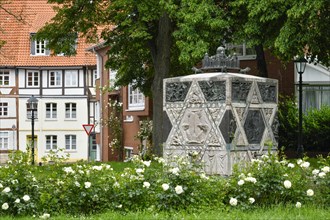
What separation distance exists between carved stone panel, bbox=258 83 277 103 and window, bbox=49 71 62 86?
5543cm

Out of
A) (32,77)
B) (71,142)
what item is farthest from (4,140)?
(32,77)

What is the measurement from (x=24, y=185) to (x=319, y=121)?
2339cm

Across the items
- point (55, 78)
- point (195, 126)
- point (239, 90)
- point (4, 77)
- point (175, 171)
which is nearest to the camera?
point (175, 171)

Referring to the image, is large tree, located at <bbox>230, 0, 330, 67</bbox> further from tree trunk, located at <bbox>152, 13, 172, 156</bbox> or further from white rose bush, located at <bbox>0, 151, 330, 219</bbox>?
white rose bush, located at <bbox>0, 151, 330, 219</bbox>

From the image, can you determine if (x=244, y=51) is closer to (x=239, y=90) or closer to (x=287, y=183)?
(x=239, y=90)

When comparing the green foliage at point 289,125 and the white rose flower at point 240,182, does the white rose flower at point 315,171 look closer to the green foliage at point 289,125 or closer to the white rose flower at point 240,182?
the white rose flower at point 240,182

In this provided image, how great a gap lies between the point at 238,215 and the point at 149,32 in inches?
794

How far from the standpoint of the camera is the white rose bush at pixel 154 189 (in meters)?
12.2

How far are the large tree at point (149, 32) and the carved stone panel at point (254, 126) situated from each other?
9.58 metres

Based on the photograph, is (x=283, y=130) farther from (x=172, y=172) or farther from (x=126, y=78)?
(x=172, y=172)

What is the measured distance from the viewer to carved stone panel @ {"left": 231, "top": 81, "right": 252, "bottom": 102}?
17156 millimetres

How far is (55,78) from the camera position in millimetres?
72875

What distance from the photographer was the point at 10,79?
237 feet

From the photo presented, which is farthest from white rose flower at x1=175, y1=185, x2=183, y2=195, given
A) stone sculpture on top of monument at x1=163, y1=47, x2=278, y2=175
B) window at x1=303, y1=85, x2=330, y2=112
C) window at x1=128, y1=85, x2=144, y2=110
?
window at x1=128, y1=85, x2=144, y2=110
